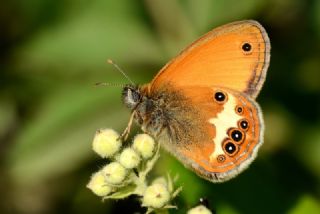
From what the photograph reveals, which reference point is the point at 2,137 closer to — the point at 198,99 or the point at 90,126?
the point at 90,126

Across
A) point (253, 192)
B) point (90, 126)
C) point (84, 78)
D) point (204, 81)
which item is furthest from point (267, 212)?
point (84, 78)

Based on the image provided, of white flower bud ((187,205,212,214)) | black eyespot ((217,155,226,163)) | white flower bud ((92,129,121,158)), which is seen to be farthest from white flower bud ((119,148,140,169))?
black eyespot ((217,155,226,163))

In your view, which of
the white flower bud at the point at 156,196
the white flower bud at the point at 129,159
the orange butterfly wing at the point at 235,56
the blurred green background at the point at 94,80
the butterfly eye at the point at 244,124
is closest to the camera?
the white flower bud at the point at 156,196

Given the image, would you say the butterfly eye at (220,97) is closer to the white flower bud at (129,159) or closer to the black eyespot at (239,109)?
the black eyespot at (239,109)

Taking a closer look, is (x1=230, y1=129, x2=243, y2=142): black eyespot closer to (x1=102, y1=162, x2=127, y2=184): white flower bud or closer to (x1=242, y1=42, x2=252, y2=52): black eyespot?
(x1=242, y1=42, x2=252, y2=52): black eyespot

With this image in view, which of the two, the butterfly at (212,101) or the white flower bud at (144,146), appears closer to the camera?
the white flower bud at (144,146)

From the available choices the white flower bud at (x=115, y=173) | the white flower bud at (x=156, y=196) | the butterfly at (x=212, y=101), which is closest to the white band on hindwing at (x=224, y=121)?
the butterfly at (x=212, y=101)
